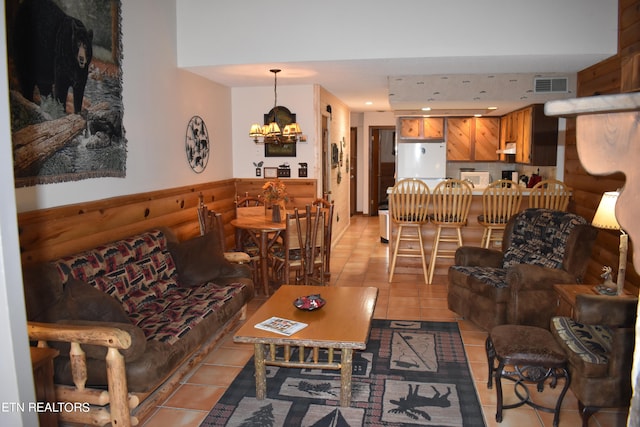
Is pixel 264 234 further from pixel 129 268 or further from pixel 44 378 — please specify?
pixel 44 378

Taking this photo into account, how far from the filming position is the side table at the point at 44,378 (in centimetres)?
220

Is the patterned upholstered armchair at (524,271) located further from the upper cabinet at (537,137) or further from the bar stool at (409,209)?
the upper cabinet at (537,137)

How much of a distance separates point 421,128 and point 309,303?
529cm

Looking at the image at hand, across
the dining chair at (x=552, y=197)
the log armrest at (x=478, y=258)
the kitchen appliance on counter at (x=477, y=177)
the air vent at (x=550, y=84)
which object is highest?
the air vent at (x=550, y=84)

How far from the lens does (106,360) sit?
2.53 meters

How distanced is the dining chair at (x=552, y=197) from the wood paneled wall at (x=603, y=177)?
125 millimetres

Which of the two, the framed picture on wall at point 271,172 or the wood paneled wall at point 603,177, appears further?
the framed picture on wall at point 271,172

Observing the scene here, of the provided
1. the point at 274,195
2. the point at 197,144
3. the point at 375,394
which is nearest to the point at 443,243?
the point at 274,195

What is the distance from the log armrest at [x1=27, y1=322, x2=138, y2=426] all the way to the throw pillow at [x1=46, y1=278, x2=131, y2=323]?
0.40ft

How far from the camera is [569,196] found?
5.38m

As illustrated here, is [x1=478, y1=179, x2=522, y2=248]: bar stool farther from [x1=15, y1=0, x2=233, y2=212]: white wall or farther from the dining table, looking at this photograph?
[x1=15, y1=0, x2=233, y2=212]: white wall

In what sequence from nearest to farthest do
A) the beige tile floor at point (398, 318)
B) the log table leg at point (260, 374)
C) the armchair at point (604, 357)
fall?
1. the armchair at point (604, 357)
2. the beige tile floor at point (398, 318)
3. the log table leg at point (260, 374)

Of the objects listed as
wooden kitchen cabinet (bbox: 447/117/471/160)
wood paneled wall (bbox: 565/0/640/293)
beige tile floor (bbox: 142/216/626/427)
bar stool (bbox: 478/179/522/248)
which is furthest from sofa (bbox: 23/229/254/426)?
wooden kitchen cabinet (bbox: 447/117/471/160)

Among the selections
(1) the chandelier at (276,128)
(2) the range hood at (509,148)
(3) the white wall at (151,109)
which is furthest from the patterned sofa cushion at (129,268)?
(2) the range hood at (509,148)
